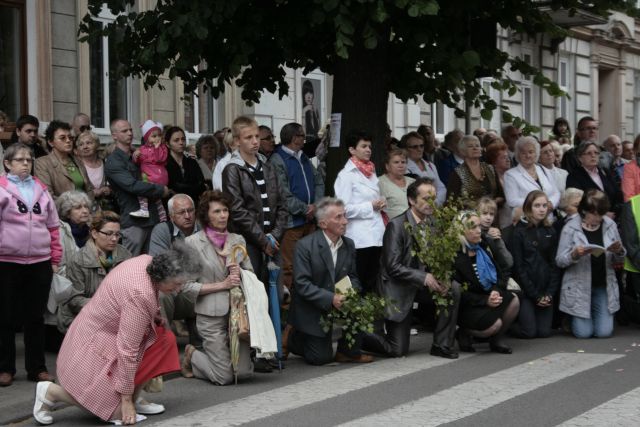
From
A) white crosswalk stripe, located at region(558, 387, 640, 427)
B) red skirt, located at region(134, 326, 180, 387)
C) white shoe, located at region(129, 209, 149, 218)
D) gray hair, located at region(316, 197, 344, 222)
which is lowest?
white crosswalk stripe, located at region(558, 387, 640, 427)

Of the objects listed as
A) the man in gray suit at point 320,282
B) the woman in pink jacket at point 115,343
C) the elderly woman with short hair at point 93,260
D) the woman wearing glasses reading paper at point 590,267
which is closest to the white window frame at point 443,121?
the woman wearing glasses reading paper at point 590,267

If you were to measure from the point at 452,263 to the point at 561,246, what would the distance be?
203 cm

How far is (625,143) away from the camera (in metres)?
19.7

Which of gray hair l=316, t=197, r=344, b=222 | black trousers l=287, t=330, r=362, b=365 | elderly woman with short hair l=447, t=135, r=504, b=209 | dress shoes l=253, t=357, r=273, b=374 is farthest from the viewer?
elderly woman with short hair l=447, t=135, r=504, b=209

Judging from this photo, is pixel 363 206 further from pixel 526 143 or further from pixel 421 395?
pixel 421 395

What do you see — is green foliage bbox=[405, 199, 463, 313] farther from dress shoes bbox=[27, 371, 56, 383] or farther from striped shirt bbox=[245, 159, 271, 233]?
dress shoes bbox=[27, 371, 56, 383]

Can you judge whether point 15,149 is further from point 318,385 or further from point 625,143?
point 625,143

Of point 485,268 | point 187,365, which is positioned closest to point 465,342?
point 485,268

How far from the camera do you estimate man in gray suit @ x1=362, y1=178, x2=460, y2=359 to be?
36.0ft

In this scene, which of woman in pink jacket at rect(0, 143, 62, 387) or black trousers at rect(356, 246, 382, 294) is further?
black trousers at rect(356, 246, 382, 294)

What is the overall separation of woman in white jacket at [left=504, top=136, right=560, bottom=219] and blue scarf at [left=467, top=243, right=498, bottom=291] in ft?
7.86

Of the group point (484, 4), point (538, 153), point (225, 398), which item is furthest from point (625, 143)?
point (225, 398)

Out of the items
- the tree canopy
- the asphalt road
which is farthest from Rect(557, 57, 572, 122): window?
the asphalt road

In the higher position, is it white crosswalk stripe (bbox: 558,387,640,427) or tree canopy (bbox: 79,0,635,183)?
tree canopy (bbox: 79,0,635,183)
